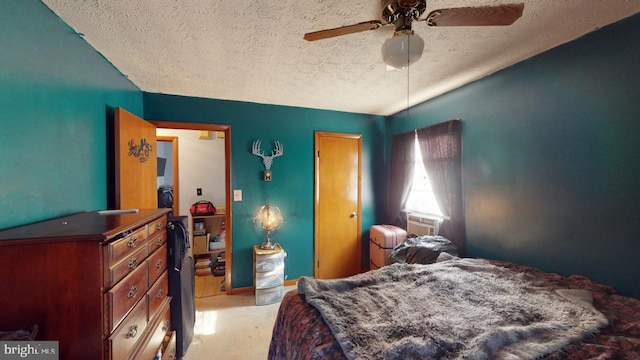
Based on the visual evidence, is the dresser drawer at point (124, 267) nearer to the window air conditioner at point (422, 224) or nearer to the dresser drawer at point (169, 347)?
the dresser drawer at point (169, 347)

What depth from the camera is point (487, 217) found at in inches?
82.7

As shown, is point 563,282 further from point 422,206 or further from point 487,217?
point 422,206

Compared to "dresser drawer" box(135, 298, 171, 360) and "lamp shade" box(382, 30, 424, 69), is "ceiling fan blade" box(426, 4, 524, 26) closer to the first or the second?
"lamp shade" box(382, 30, 424, 69)

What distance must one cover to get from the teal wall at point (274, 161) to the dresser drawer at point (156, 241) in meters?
1.26

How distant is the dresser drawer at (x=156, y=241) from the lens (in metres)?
1.34

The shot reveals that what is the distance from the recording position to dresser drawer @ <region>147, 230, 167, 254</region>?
134 centimetres

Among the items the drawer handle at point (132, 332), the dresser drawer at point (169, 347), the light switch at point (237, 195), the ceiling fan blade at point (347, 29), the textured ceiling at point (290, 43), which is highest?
the textured ceiling at point (290, 43)

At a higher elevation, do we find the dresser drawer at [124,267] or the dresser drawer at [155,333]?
the dresser drawer at [124,267]

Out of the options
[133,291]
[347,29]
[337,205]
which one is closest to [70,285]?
[133,291]

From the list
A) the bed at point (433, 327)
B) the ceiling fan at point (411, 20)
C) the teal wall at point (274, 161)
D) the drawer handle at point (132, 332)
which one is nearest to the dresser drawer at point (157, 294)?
the drawer handle at point (132, 332)

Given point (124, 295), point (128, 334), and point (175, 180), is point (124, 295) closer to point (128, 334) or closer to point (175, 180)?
point (128, 334)

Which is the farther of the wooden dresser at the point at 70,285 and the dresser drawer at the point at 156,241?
the dresser drawer at the point at 156,241

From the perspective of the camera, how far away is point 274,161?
2.96 m

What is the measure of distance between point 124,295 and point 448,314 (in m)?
1.55
